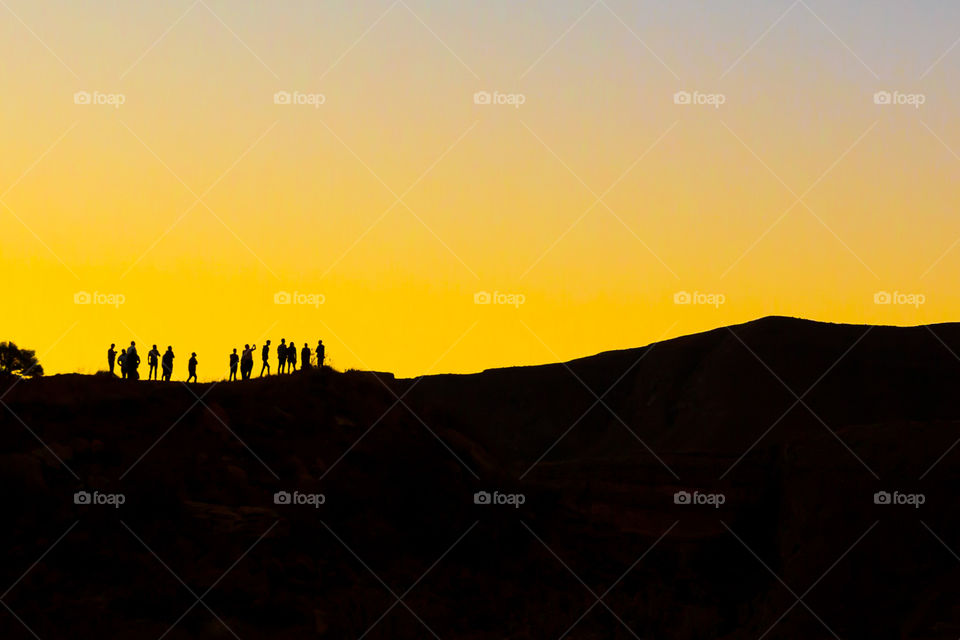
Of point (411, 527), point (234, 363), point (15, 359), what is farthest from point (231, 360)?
point (15, 359)

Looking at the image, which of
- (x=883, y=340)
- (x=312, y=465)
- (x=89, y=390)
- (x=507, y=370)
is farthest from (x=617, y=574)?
(x=507, y=370)

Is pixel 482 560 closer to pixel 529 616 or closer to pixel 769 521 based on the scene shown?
pixel 529 616

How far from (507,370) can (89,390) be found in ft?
240

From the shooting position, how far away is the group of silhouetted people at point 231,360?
119ft

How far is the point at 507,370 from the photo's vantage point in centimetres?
10362

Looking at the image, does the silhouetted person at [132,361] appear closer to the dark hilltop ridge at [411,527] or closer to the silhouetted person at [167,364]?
the silhouetted person at [167,364]

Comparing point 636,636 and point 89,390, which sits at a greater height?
point 89,390

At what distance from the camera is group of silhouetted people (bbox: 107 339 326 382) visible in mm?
36375

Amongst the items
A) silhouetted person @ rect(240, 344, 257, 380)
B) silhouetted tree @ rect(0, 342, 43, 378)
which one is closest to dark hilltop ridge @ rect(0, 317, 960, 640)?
silhouetted person @ rect(240, 344, 257, 380)

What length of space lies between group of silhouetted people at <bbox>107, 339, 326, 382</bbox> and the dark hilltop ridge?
12.5ft

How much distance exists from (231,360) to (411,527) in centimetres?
1012

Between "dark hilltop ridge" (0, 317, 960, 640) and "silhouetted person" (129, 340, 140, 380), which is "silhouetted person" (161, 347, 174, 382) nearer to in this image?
"silhouetted person" (129, 340, 140, 380)

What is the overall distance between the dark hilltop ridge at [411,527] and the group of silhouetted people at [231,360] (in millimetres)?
3802

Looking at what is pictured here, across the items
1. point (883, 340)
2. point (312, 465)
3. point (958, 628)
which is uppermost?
point (883, 340)
